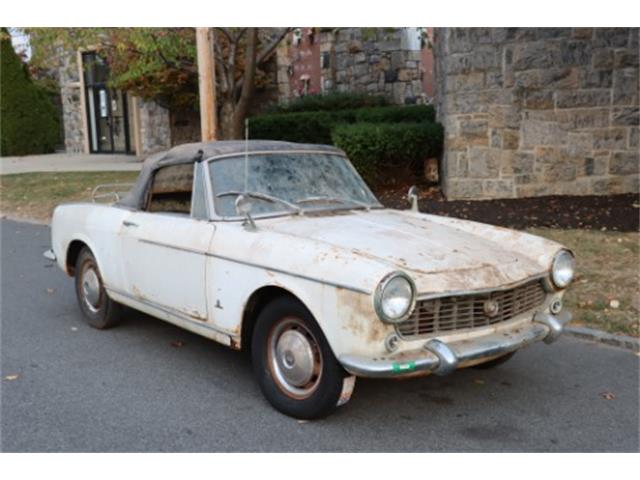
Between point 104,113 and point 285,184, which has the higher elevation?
point 104,113

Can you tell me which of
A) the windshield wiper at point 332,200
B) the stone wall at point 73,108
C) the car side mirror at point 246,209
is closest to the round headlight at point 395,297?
the car side mirror at point 246,209

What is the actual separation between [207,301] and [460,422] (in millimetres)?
1685

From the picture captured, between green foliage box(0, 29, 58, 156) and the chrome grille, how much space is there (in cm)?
2482

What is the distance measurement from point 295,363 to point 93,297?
8.45 ft

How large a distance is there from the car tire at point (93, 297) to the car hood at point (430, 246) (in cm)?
195

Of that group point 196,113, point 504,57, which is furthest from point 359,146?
point 196,113

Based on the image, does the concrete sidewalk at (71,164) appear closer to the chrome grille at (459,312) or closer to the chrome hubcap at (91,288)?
the chrome hubcap at (91,288)

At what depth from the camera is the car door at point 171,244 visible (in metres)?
4.30

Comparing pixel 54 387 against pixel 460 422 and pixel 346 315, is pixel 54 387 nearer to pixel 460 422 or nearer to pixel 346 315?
pixel 346 315

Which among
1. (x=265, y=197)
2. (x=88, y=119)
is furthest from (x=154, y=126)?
(x=265, y=197)

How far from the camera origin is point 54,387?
13.9 ft

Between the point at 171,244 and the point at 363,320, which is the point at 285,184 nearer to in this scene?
the point at 171,244

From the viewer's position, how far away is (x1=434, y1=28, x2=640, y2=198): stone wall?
32.0 feet

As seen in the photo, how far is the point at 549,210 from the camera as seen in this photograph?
30.5 ft
